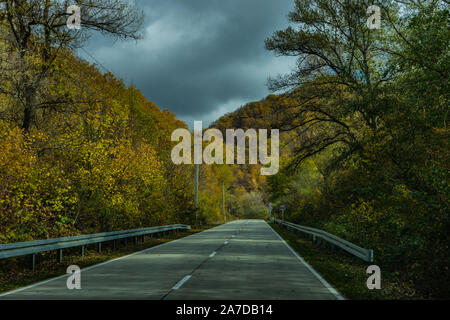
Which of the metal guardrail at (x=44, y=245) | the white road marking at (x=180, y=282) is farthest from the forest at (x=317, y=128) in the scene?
the white road marking at (x=180, y=282)

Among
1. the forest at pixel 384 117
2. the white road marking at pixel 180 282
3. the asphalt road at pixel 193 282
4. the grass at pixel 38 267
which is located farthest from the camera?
the grass at pixel 38 267

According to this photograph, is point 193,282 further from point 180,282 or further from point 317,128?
point 317,128

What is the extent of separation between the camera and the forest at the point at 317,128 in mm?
11586

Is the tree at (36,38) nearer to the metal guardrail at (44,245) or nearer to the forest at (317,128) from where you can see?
the forest at (317,128)

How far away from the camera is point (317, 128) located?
74.7 feet
